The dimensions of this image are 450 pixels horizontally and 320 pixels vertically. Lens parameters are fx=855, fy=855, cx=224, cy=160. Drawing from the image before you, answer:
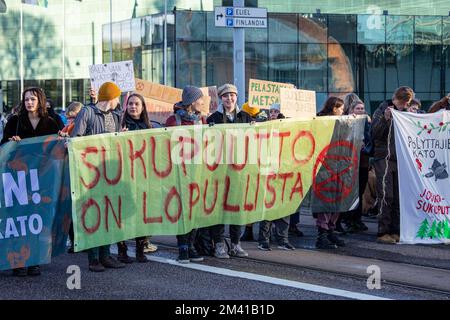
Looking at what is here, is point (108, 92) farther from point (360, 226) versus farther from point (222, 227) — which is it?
point (360, 226)

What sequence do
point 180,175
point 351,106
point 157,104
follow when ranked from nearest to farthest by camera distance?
point 180,175 → point 351,106 → point 157,104

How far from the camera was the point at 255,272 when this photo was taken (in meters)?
8.34

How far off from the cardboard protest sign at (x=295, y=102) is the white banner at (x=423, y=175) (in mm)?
1572

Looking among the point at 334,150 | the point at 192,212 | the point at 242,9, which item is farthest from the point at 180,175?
the point at 242,9

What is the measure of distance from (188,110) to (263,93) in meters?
4.50

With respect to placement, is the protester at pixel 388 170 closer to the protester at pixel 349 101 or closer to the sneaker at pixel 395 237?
the sneaker at pixel 395 237

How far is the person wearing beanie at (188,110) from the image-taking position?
30.2 ft

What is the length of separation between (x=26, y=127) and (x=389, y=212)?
4.62 meters

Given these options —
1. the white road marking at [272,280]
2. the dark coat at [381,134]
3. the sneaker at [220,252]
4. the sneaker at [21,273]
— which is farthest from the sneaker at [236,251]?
the dark coat at [381,134]

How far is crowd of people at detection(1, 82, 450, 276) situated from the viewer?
342 inches

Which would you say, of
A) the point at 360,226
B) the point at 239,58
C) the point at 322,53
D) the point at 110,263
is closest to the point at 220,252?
the point at 110,263

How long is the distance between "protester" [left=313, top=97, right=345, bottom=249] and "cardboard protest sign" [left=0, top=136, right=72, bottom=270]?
326 cm

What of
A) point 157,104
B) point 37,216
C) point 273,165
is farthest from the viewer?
point 157,104

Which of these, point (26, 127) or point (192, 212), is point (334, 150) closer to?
point (192, 212)
